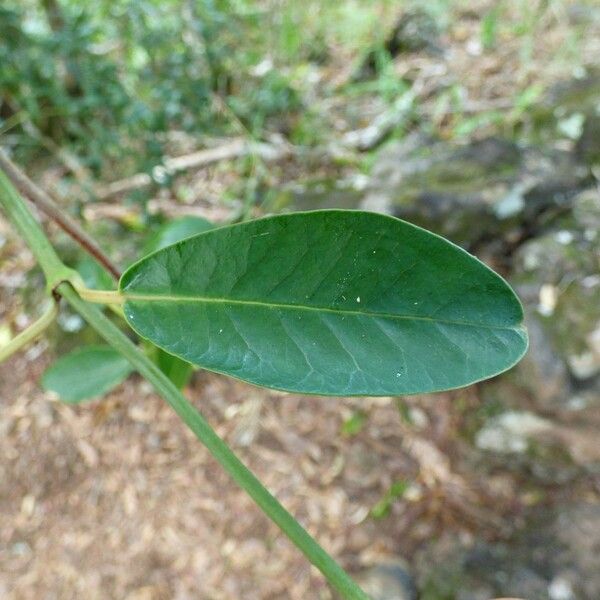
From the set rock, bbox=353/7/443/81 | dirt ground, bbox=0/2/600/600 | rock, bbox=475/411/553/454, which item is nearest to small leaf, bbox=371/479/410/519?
dirt ground, bbox=0/2/600/600

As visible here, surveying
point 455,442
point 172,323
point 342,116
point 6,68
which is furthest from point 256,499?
point 342,116

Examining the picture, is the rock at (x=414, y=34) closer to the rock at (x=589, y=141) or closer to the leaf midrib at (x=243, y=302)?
the rock at (x=589, y=141)

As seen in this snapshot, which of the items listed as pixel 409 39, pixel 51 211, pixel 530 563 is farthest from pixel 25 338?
pixel 409 39

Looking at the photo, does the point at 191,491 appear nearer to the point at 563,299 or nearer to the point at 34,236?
the point at 563,299

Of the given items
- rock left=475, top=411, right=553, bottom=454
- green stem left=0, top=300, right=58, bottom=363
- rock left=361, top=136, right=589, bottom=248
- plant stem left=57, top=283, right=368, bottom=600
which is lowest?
rock left=475, top=411, right=553, bottom=454

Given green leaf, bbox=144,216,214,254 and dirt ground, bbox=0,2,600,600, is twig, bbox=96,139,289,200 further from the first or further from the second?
green leaf, bbox=144,216,214,254

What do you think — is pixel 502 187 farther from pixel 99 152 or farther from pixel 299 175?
pixel 99 152
